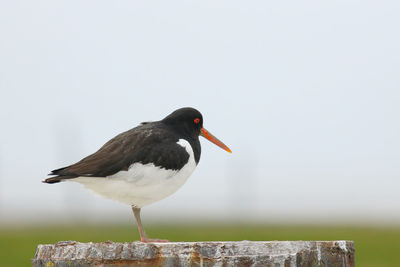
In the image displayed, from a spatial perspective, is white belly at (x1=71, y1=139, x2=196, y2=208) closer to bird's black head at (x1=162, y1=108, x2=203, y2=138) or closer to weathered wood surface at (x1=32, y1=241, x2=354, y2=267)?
bird's black head at (x1=162, y1=108, x2=203, y2=138)

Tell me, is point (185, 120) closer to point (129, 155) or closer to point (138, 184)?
point (129, 155)

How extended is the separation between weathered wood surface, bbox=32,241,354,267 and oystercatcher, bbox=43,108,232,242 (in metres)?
1.88

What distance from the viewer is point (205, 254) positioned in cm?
552

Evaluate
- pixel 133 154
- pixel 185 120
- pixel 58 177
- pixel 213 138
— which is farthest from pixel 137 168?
pixel 213 138

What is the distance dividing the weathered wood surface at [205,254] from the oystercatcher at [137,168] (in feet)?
6.18

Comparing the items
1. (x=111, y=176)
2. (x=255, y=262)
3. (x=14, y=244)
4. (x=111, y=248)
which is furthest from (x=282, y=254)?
(x=14, y=244)

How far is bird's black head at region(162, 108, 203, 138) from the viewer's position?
8938 millimetres

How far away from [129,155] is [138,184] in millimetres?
383

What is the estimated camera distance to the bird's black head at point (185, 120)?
8938 mm

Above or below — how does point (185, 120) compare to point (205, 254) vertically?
above

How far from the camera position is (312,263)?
564 cm

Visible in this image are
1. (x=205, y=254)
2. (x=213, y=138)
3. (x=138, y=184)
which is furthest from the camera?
(x=213, y=138)

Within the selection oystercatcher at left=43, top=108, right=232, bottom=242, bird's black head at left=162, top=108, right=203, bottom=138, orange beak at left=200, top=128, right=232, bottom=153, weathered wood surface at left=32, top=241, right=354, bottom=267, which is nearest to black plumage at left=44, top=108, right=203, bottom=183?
oystercatcher at left=43, top=108, right=232, bottom=242

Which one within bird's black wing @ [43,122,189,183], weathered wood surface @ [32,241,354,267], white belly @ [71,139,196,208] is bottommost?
weathered wood surface @ [32,241,354,267]
